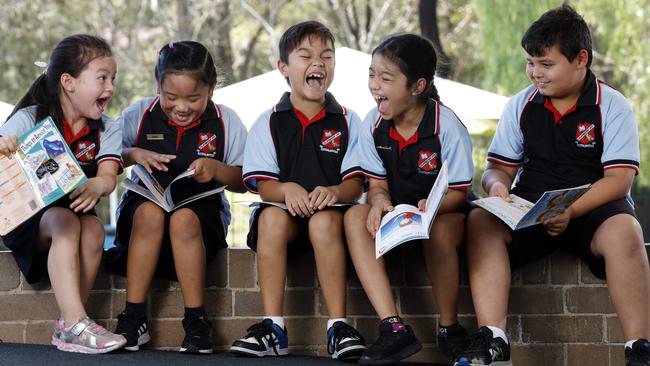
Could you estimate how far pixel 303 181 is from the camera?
13.8 ft

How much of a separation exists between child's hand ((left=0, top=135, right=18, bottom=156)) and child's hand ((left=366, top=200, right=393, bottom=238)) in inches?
51.1

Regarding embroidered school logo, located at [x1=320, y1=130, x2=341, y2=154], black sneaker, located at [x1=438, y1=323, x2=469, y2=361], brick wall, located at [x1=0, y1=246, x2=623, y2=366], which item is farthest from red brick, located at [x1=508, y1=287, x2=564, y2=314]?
embroidered school logo, located at [x1=320, y1=130, x2=341, y2=154]

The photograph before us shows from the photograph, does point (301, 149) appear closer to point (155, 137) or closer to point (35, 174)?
point (155, 137)

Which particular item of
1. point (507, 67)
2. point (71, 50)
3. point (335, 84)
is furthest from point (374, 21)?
point (71, 50)

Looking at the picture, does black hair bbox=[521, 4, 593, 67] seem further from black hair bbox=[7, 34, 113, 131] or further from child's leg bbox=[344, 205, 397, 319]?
black hair bbox=[7, 34, 113, 131]

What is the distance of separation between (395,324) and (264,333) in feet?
1.61

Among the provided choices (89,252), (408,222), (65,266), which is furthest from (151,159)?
(408,222)

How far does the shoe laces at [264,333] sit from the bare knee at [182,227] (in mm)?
414

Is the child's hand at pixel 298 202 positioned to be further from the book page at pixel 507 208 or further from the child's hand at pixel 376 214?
the book page at pixel 507 208

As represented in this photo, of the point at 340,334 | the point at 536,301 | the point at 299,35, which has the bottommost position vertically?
the point at 340,334

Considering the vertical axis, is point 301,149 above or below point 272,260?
above

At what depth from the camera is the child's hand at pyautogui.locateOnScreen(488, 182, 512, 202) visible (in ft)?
12.8

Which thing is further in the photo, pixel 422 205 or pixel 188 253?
pixel 188 253

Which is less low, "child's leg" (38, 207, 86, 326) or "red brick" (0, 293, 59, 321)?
"child's leg" (38, 207, 86, 326)
